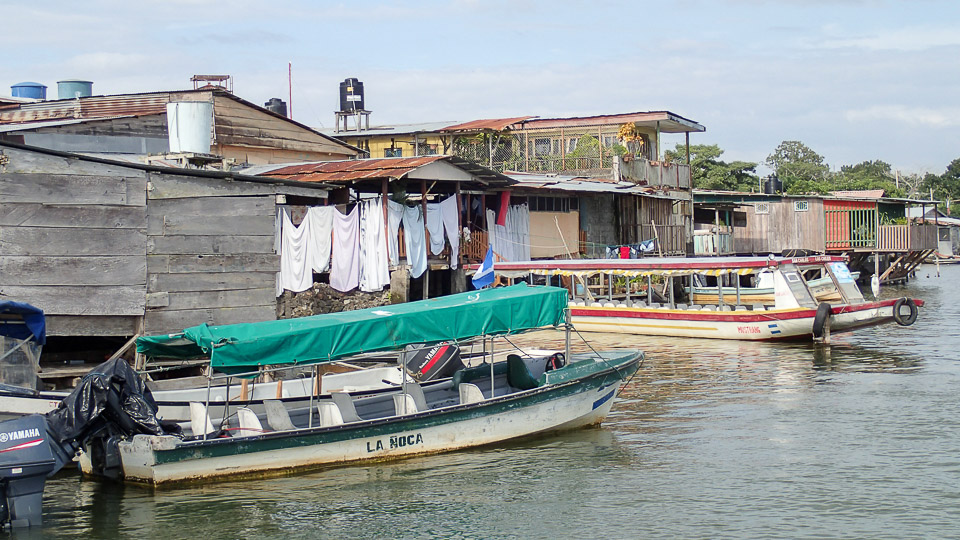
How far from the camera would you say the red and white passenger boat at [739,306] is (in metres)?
22.8

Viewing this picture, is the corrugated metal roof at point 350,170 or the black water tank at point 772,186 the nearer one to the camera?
the corrugated metal roof at point 350,170

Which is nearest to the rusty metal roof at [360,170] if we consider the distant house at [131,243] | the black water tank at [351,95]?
the distant house at [131,243]

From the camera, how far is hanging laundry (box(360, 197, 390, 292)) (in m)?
23.3

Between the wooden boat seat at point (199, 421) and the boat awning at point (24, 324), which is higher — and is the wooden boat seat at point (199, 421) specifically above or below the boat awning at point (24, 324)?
below

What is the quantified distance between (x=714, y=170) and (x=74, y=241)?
48.0 m

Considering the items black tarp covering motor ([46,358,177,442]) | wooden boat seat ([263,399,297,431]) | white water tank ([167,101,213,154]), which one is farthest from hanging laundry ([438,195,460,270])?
black tarp covering motor ([46,358,177,442])

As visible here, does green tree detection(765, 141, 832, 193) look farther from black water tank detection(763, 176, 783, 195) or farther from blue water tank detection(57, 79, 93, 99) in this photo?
blue water tank detection(57, 79, 93, 99)

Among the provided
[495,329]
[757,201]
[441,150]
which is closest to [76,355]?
[495,329]

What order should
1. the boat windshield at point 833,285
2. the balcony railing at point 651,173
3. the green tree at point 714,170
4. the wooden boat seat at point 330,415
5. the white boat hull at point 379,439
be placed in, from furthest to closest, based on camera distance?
the green tree at point 714,170, the balcony railing at point 651,173, the boat windshield at point 833,285, the wooden boat seat at point 330,415, the white boat hull at point 379,439

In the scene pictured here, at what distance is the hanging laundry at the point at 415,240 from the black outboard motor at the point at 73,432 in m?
12.6

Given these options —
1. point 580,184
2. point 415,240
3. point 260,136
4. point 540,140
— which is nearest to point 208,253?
point 415,240

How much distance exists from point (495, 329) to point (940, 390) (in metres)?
8.45

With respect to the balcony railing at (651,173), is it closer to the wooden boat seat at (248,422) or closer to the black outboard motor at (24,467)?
the wooden boat seat at (248,422)

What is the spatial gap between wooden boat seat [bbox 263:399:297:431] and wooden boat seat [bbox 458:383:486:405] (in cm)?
238
